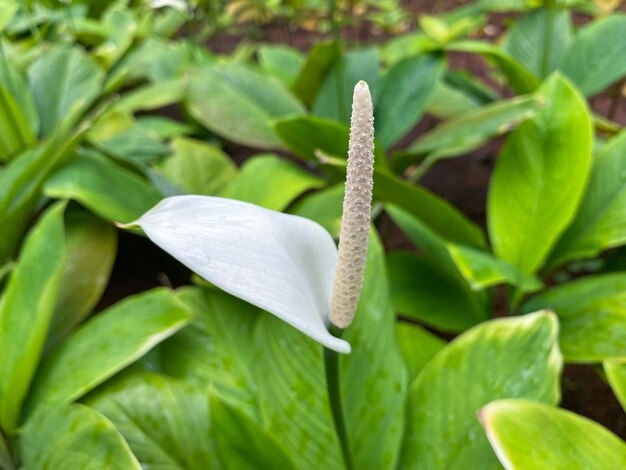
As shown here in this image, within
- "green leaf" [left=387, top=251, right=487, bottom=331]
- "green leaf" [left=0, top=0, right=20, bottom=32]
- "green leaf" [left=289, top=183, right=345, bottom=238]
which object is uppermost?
"green leaf" [left=0, top=0, right=20, bottom=32]

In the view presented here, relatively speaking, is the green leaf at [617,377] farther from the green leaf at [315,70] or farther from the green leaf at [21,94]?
the green leaf at [21,94]

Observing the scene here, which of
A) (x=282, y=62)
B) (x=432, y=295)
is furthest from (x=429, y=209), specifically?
(x=282, y=62)

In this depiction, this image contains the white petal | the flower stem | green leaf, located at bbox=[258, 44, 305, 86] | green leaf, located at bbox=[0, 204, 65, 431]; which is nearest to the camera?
the white petal

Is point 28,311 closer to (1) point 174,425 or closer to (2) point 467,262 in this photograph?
(1) point 174,425

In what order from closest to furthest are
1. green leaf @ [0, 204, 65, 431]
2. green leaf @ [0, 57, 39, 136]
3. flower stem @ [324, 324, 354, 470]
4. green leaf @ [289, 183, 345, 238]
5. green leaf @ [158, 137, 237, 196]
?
flower stem @ [324, 324, 354, 470] < green leaf @ [0, 204, 65, 431] < green leaf @ [289, 183, 345, 238] < green leaf @ [158, 137, 237, 196] < green leaf @ [0, 57, 39, 136]

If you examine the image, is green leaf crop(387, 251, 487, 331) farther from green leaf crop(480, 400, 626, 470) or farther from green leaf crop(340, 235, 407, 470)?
green leaf crop(480, 400, 626, 470)

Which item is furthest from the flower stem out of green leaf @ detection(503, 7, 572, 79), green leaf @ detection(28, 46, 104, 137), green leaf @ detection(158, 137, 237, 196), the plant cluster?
green leaf @ detection(503, 7, 572, 79)
